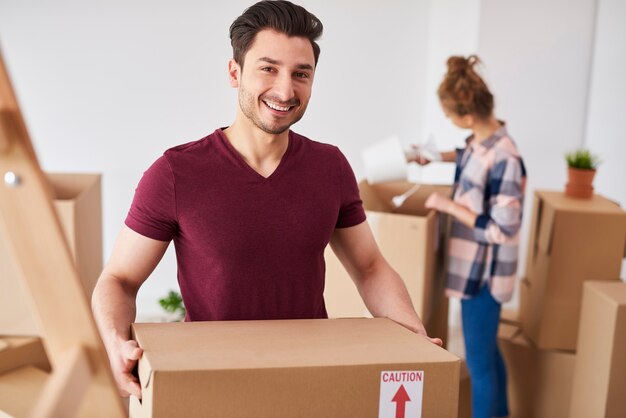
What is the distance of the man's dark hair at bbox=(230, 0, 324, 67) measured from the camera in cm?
133

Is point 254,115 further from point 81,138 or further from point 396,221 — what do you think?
point 81,138

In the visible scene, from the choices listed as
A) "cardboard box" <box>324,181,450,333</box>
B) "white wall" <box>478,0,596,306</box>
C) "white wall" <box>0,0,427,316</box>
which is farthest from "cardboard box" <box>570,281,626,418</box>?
"white wall" <box>0,0,427,316</box>

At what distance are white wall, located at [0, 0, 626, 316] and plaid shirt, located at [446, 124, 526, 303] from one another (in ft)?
3.38

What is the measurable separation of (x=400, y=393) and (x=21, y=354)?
1193mm

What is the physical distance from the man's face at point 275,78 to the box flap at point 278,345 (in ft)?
1.15

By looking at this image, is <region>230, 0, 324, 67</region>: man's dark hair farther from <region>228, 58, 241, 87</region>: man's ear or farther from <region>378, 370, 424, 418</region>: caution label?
<region>378, 370, 424, 418</region>: caution label

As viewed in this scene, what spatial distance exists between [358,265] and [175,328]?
1.49 ft

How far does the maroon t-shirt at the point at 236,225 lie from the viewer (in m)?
1.32

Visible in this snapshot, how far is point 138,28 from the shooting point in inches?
141

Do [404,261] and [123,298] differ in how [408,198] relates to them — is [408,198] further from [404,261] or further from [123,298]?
[123,298]

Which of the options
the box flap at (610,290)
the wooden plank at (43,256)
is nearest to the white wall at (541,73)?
the box flap at (610,290)

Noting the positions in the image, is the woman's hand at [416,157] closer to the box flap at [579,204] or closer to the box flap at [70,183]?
the box flap at [579,204]

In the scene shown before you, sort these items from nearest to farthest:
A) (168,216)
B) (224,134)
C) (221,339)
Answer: (221,339)
(168,216)
(224,134)

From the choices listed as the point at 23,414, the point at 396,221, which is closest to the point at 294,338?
the point at 23,414
